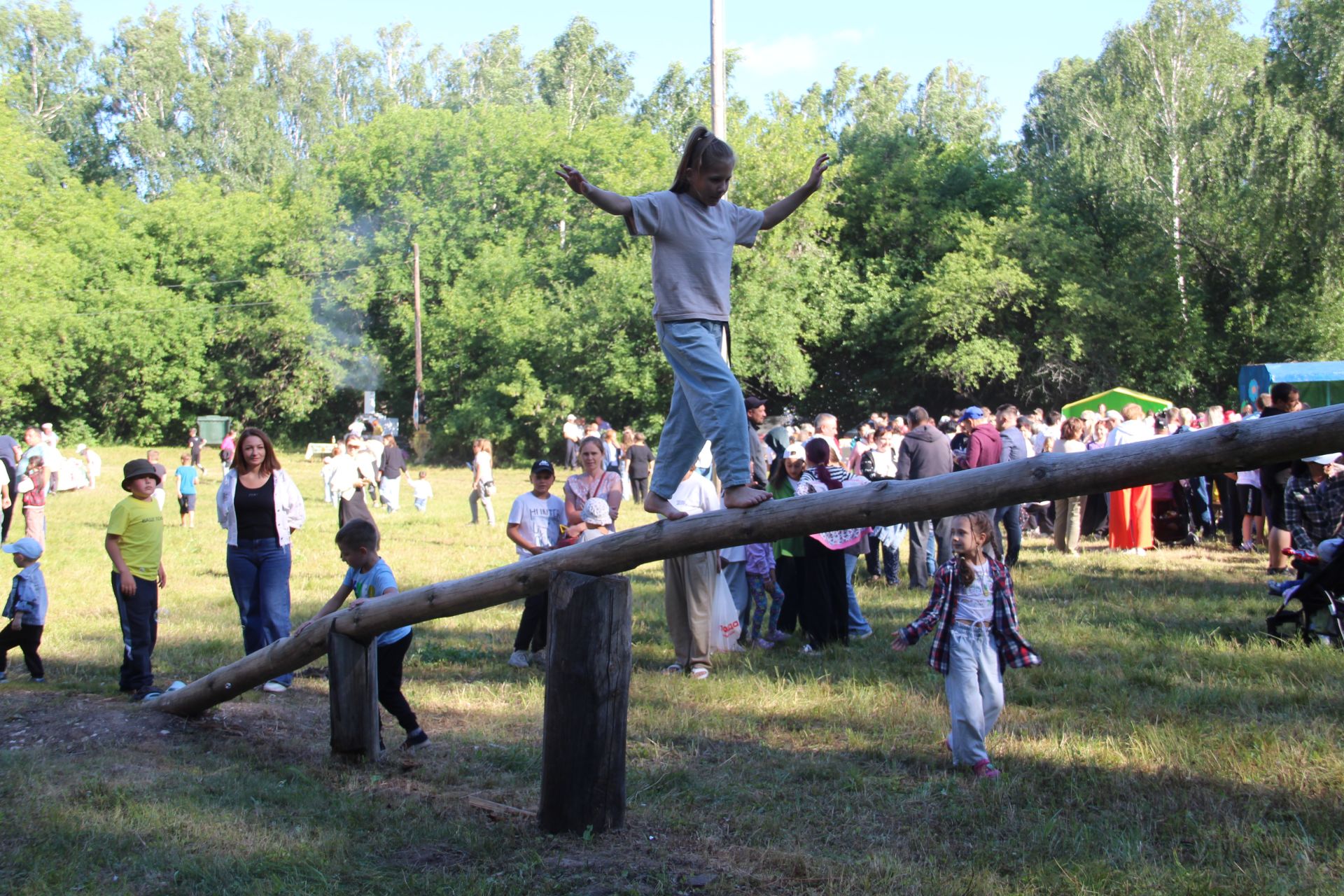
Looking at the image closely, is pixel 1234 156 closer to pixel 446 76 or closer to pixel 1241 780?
pixel 1241 780

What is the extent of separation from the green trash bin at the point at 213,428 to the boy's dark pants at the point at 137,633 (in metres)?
39.8

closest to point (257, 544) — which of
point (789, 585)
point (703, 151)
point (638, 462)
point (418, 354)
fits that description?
point (789, 585)

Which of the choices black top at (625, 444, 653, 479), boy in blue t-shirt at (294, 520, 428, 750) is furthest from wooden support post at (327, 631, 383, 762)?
black top at (625, 444, 653, 479)

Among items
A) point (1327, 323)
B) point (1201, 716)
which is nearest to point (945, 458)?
point (1201, 716)

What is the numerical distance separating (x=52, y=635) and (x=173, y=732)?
412 cm

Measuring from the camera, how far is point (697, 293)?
17.2 feet

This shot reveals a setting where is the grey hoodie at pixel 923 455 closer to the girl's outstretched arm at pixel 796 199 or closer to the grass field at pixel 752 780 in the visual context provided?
the grass field at pixel 752 780

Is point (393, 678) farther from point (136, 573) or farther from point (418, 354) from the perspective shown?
point (418, 354)

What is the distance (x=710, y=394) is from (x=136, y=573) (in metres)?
5.14

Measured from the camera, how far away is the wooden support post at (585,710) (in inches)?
207

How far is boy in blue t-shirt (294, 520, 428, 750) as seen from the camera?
22.2ft

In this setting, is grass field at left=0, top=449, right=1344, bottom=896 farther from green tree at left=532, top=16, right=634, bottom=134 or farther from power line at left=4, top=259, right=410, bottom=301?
green tree at left=532, top=16, right=634, bottom=134

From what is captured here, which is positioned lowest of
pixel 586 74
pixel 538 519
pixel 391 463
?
pixel 538 519

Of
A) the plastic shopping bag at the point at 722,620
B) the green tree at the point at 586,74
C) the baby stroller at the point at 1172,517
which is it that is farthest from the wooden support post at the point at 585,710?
the green tree at the point at 586,74
